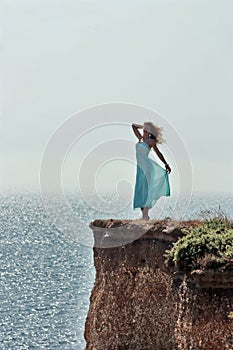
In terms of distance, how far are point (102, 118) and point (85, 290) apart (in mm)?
27961

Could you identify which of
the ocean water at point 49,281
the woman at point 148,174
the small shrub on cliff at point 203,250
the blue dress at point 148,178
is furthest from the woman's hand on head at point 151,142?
the small shrub on cliff at point 203,250

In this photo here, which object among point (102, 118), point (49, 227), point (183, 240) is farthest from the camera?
point (49, 227)

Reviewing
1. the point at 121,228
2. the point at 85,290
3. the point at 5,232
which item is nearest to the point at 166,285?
the point at 121,228

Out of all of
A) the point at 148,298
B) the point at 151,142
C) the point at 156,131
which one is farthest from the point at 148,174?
the point at 148,298

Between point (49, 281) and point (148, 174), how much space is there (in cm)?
3286

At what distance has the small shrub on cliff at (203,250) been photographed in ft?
51.1

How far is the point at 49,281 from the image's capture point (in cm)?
5109

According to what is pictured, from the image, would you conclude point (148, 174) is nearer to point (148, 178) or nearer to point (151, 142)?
Answer: point (148, 178)

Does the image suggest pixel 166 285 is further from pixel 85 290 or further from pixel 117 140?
pixel 85 290

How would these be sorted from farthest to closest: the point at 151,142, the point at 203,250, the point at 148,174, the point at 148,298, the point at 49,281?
1. the point at 49,281
2. the point at 151,142
3. the point at 148,174
4. the point at 148,298
5. the point at 203,250

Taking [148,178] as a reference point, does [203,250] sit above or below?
below

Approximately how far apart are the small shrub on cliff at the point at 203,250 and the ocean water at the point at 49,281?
4.06ft

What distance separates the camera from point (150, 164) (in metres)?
19.2

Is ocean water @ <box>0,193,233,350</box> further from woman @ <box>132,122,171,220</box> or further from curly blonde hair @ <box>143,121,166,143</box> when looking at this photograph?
curly blonde hair @ <box>143,121,166,143</box>
